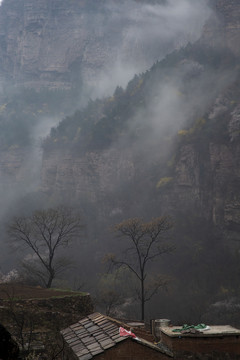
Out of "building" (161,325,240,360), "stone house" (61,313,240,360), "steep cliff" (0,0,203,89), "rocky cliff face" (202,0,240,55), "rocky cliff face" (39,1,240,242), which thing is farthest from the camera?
"steep cliff" (0,0,203,89)

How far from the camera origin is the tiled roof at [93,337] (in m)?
13.9

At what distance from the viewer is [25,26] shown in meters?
186

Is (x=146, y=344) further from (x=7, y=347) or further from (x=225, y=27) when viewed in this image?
(x=225, y=27)

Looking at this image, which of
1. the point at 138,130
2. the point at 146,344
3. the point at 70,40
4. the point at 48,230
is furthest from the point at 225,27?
the point at 146,344

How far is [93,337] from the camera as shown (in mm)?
15234

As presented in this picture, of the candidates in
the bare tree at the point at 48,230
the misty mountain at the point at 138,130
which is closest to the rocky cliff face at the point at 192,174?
the misty mountain at the point at 138,130

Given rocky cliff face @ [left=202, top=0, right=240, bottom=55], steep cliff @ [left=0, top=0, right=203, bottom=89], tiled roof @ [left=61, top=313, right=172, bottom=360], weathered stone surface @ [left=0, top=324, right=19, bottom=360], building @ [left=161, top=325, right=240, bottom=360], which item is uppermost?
steep cliff @ [left=0, top=0, right=203, bottom=89]

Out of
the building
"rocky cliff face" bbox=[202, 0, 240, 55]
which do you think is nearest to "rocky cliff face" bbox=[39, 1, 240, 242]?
"rocky cliff face" bbox=[202, 0, 240, 55]

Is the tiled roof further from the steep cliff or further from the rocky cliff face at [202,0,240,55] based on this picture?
the steep cliff

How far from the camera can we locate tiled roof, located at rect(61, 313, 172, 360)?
45.7 ft

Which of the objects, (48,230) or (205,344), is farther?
(48,230)

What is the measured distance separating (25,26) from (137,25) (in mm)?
51377

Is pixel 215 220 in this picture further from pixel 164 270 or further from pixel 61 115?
pixel 61 115

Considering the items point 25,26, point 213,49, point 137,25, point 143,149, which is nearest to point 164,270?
point 143,149
